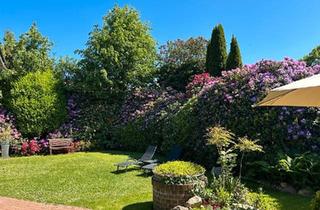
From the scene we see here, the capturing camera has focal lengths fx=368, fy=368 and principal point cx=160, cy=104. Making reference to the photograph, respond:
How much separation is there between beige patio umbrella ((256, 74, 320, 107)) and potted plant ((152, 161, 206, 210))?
300 centimetres

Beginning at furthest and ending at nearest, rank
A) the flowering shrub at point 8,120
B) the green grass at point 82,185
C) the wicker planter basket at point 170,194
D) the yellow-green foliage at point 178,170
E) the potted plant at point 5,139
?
the flowering shrub at point 8,120, the potted plant at point 5,139, the green grass at point 82,185, the yellow-green foliage at point 178,170, the wicker planter basket at point 170,194

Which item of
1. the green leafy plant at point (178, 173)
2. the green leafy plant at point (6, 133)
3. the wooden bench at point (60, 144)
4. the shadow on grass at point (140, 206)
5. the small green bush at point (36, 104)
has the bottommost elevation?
the shadow on grass at point (140, 206)

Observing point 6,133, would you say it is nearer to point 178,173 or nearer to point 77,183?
point 77,183

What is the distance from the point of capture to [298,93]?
14.6ft

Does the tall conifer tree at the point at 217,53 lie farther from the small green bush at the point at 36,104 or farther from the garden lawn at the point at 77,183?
→ the garden lawn at the point at 77,183

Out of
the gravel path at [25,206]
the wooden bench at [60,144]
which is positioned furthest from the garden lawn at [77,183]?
the wooden bench at [60,144]

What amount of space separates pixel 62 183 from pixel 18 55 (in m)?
9.23

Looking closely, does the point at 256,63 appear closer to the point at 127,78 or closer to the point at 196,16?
the point at 196,16

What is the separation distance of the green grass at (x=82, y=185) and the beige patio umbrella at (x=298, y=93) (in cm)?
349

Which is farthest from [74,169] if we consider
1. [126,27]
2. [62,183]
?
[126,27]

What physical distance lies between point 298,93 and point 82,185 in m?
6.79

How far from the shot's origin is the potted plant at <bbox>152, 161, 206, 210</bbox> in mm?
7338

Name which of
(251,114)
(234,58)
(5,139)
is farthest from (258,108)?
(5,139)

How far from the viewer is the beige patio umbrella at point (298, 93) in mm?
3960
